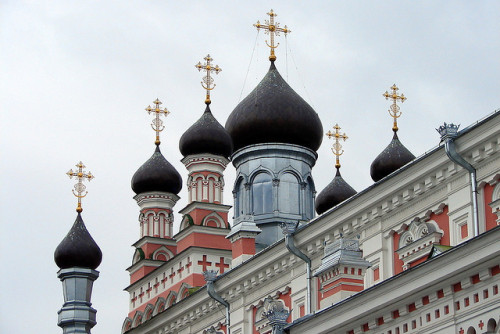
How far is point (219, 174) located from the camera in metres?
29.4

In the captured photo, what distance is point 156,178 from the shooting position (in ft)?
102

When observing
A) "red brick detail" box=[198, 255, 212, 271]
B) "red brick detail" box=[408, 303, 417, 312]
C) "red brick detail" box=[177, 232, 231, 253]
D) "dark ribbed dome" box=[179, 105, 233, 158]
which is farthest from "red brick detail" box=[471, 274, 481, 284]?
"dark ribbed dome" box=[179, 105, 233, 158]

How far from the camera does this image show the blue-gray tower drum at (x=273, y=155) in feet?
88.9

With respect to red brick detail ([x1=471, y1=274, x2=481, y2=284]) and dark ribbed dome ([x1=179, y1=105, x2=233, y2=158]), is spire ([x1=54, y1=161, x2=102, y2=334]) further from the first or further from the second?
red brick detail ([x1=471, y1=274, x2=481, y2=284])

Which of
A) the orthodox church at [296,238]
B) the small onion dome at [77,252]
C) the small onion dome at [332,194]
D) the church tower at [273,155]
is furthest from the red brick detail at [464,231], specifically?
the small onion dome at [77,252]

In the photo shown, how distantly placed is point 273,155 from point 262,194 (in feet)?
2.88

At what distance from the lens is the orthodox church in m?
13.8

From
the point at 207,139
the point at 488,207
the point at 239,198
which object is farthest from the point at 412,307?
the point at 207,139

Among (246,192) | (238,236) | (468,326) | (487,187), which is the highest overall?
(246,192)

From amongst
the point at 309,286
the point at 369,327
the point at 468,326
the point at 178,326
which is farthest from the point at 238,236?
the point at 468,326

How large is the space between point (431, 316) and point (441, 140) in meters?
4.58

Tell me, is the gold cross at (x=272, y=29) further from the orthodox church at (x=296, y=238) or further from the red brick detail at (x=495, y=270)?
the red brick detail at (x=495, y=270)

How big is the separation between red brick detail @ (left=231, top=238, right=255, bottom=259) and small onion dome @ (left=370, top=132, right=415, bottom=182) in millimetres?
5522

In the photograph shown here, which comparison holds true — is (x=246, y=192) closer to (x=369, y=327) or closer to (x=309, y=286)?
(x=309, y=286)
